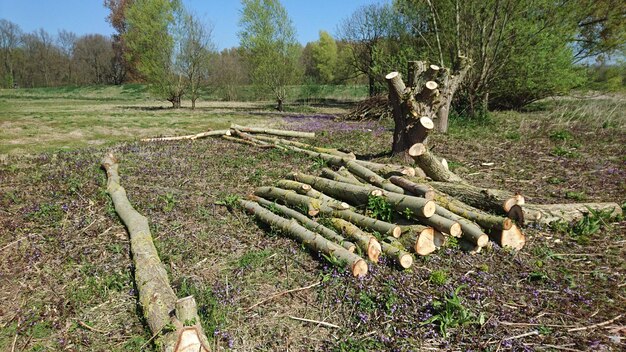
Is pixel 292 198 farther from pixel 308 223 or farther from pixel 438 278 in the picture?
pixel 438 278

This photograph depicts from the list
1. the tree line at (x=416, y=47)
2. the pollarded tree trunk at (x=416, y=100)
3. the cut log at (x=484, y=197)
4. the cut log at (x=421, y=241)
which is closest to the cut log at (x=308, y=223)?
the cut log at (x=421, y=241)

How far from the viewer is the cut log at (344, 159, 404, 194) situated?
5.43 metres

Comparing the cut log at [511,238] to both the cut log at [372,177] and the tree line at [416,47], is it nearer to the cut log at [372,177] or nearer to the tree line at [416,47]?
the cut log at [372,177]

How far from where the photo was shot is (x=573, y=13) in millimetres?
16516

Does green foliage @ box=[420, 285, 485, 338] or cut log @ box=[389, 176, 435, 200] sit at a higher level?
cut log @ box=[389, 176, 435, 200]

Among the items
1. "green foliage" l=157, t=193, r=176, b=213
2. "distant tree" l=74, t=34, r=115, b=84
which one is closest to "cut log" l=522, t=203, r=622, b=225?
"green foliage" l=157, t=193, r=176, b=213

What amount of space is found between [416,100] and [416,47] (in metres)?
13.7

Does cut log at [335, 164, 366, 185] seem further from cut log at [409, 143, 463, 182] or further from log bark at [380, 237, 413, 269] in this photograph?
log bark at [380, 237, 413, 269]

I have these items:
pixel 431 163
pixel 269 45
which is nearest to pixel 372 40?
pixel 269 45

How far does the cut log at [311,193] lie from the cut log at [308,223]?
0.42m

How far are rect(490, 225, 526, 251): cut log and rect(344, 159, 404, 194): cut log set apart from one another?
137 centimetres

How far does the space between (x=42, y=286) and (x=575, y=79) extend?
71.7ft

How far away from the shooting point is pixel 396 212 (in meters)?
5.09

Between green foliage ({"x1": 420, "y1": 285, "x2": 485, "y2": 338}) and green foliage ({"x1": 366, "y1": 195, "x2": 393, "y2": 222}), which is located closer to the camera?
green foliage ({"x1": 420, "y1": 285, "x2": 485, "y2": 338})
